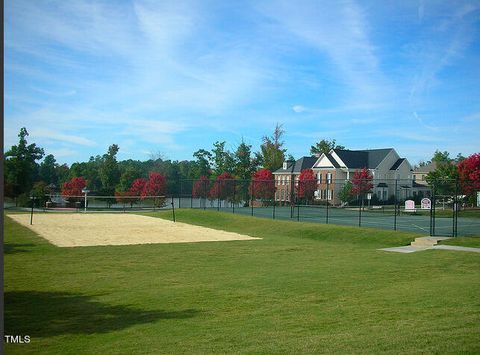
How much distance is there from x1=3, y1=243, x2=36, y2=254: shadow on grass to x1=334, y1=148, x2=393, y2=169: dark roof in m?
56.0

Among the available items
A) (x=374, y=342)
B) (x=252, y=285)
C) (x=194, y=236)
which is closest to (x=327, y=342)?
(x=374, y=342)

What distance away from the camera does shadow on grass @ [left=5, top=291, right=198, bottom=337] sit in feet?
23.4

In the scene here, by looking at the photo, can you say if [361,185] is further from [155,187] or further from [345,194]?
[155,187]

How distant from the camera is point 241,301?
360 inches

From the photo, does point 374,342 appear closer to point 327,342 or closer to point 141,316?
point 327,342

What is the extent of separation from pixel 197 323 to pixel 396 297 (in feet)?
13.2

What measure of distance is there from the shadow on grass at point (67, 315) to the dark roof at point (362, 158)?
63.5 meters

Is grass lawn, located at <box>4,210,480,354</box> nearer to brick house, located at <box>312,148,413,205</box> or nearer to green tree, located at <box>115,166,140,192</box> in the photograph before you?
green tree, located at <box>115,166,140,192</box>

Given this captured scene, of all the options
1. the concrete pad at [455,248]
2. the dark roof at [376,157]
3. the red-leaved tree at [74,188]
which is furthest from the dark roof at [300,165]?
the concrete pad at [455,248]

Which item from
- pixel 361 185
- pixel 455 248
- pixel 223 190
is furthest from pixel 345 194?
pixel 455 248

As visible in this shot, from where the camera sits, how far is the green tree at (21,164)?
50.2m

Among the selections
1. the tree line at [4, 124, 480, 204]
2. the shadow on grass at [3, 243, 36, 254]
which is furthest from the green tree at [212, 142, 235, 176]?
the shadow on grass at [3, 243, 36, 254]

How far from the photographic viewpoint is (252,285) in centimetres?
1086

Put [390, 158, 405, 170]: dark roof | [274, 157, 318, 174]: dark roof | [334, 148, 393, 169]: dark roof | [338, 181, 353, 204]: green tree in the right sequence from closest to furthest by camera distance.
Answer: [338, 181, 353, 204]: green tree
[334, 148, 393, 169]: dark roof
[390, 158, 405, 170]: dark roof
[274, 157, 318, 174]: dark roof
